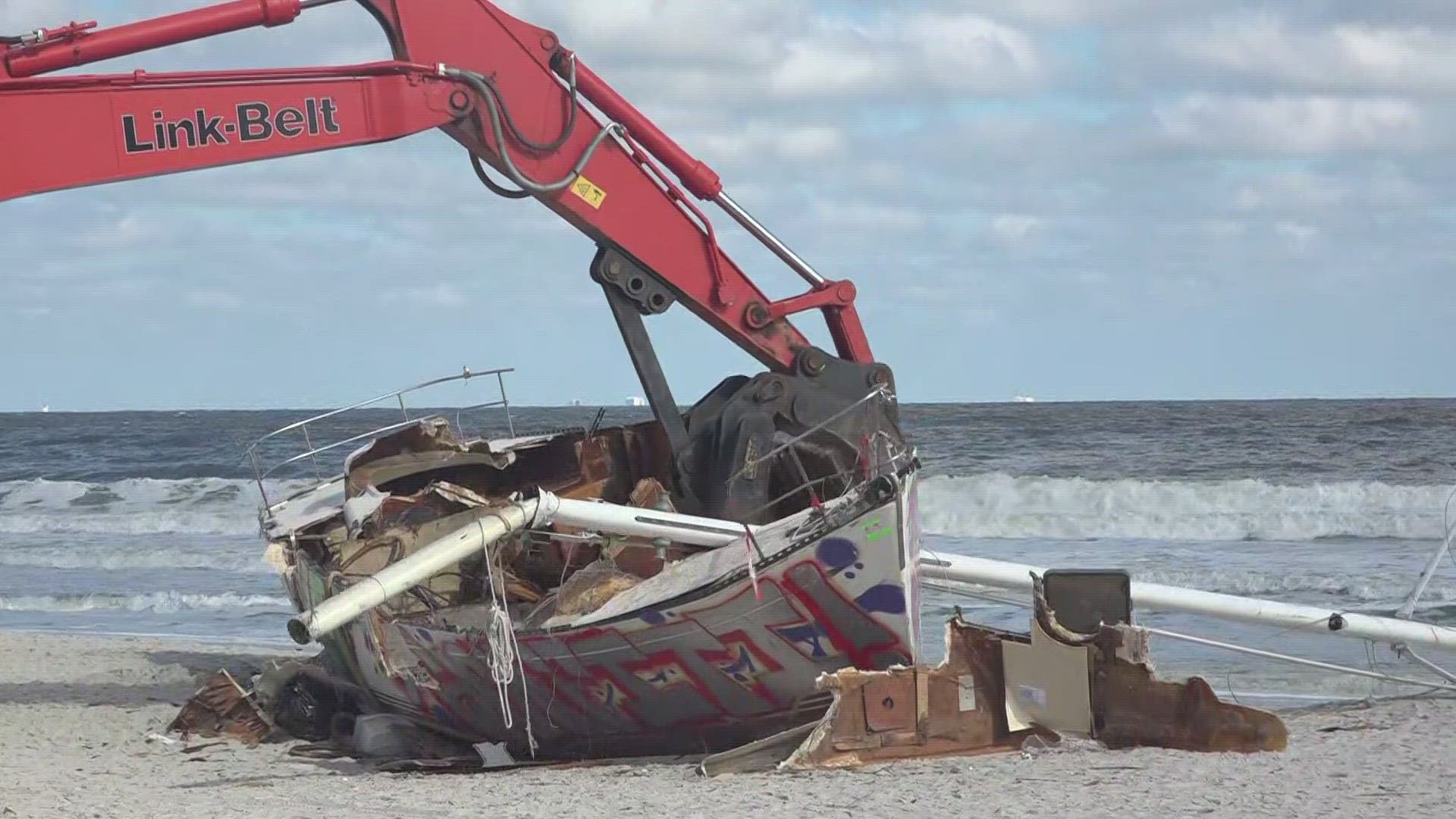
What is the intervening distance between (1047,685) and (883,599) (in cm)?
95

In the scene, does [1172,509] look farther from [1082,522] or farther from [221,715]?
[221,715]

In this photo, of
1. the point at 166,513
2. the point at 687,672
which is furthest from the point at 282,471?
the point at 687,672

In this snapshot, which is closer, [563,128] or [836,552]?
[836,552]

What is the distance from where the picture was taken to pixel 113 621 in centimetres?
1656

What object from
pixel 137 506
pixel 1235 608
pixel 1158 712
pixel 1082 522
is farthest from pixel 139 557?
pixel 1158 712

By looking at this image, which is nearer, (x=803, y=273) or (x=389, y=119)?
(x=389, y=119)

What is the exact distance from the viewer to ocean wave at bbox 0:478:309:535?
27500mm

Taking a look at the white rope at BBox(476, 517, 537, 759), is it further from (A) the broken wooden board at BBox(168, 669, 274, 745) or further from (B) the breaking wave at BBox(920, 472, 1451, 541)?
(B) the breaking wave at BBox(920, 472, 1451, 541)

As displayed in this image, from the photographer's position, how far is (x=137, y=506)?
100ft

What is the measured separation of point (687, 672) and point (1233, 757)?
2632 millimetres

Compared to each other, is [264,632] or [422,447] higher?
[422,447]

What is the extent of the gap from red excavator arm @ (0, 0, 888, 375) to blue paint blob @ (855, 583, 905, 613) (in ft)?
8.02

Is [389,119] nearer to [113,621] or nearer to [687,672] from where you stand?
[687,672]

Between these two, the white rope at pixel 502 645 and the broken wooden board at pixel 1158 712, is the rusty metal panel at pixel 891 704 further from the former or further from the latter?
the white rope at pixel 502 645
